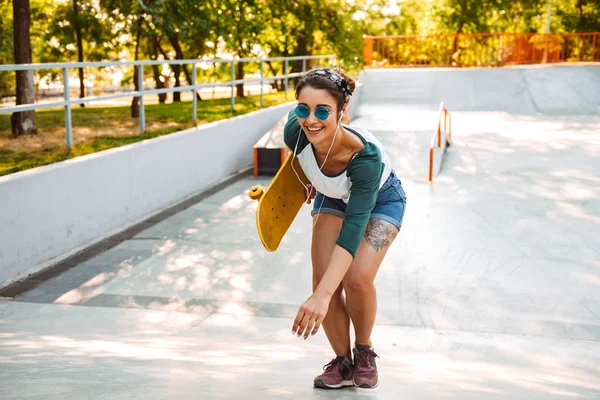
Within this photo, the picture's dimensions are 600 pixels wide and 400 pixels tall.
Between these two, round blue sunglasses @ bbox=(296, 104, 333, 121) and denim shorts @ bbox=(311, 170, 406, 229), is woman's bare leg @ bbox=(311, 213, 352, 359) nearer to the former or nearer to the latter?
denim shorts @ bbox=(311, 170, 406, 229)

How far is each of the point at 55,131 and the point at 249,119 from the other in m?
4.03

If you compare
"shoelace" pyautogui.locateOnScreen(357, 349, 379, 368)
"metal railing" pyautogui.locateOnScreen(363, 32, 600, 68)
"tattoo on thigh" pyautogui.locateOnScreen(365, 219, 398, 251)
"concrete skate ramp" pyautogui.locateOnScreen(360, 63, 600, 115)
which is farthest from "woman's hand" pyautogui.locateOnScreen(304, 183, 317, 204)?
"metal railing" pyautogui.locateOnScreen(363, 32, 600, 68)

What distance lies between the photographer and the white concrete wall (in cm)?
663

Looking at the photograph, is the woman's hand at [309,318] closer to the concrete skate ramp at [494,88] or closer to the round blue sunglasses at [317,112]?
the round blue sunglasses at [317,112]

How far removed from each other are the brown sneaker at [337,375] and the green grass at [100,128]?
4.70 meters

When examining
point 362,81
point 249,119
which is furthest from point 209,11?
point 362,81

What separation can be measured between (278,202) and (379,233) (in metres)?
0.58

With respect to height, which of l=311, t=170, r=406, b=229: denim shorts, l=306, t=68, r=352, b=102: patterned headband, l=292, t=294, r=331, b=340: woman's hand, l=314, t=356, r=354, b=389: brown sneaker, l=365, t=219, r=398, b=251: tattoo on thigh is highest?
l=306, t=68, r=352, b=102: patterned headband

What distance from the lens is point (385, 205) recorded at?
368cm

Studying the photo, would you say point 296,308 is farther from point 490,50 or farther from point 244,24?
point 490,50

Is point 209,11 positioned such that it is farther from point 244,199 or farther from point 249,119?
point 244,199

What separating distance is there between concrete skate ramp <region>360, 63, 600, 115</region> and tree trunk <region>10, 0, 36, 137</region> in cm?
1367

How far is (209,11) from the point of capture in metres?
15.9

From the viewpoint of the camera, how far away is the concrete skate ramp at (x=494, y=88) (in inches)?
880
